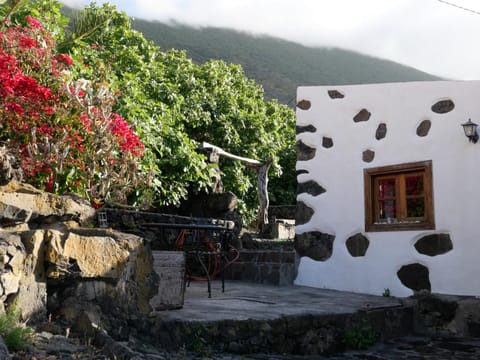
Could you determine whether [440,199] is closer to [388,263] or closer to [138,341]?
[388,263]

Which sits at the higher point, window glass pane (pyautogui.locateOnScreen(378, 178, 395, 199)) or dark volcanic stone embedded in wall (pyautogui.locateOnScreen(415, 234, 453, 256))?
window glass pane (pyautogui.locateOnScreen(378, 178, 395, 199))

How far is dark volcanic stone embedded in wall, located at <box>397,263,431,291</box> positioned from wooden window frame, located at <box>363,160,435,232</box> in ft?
1.48

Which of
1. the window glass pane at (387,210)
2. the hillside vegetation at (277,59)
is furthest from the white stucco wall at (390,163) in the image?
the hillside vegetation at (277,59)

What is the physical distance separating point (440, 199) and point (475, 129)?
852 millimetres

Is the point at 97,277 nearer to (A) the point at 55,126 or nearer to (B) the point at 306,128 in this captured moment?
(A) the point at 55,126

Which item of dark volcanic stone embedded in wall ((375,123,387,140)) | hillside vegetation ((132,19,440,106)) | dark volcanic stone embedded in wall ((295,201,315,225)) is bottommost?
dark volcanic stone embedded in wall ((295,201,315,225))

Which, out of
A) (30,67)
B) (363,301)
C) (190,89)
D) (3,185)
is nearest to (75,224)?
(3,185)

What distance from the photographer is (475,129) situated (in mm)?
5926

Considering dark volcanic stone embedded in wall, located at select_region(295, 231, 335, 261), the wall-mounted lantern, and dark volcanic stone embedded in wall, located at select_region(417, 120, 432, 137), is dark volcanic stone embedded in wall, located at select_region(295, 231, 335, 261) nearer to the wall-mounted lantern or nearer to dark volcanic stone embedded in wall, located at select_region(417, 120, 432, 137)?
dark volcanic stone embedded in wall, located at select_region(417, 120, 432, 137)

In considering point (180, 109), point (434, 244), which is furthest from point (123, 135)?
point (180, 109)

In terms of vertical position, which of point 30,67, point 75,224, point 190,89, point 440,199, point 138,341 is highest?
point 190,89

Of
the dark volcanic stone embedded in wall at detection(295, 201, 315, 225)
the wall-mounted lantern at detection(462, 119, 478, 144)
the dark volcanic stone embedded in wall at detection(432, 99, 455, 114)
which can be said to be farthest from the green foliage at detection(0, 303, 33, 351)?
the dark volcanic stone embedded in wall at detection(432, 99, 455, 114)

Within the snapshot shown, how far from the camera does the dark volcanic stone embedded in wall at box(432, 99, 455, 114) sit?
20.6ft

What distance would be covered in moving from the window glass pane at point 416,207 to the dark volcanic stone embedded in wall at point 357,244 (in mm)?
622
